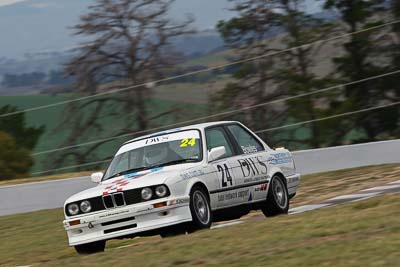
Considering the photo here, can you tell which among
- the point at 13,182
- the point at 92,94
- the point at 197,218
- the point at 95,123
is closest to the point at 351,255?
the point at 197,218

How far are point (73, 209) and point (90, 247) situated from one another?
1.68ft

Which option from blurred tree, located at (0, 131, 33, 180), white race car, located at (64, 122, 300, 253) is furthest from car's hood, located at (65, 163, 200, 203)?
blurred tree, located at (0, 131, 33, 180)

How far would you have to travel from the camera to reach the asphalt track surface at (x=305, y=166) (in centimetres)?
2481

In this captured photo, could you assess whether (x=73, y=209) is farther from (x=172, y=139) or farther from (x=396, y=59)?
(x=396, y=59)

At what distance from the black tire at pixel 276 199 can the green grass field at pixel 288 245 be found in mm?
1585

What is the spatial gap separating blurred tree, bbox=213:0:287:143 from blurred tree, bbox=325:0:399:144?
1.84 meters

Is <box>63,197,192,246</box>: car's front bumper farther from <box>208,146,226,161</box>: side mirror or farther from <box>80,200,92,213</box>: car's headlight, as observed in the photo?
<box>208,146,226,161</box>: side mirror

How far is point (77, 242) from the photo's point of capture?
44.5ft

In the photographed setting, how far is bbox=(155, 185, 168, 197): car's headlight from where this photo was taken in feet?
43.6

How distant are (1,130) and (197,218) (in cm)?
1559

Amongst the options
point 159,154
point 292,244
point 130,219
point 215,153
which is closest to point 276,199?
point 215,153

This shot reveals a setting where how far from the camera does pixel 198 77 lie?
28.8 m

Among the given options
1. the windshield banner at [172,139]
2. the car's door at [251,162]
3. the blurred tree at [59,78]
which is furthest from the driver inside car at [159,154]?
the blurred tree at [59,78]

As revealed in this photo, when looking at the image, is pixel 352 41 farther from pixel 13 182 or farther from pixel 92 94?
pixel 13 182
